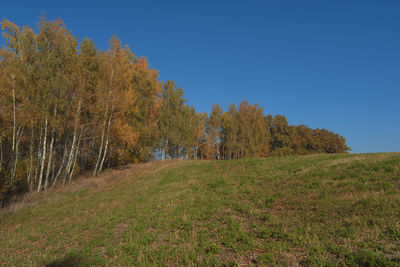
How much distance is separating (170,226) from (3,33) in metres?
23.2

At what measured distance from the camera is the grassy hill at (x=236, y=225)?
4.95 metres

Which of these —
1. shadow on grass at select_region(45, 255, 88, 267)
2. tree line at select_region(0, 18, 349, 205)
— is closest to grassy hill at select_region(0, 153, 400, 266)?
shadow on grass at select_region(45, 255, 88, 267)

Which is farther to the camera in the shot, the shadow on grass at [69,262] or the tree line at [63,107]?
the tree line at [63,107]

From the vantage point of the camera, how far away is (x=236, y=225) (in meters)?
6.98

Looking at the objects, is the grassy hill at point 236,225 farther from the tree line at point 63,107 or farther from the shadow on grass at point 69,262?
the tree line at point 63,107

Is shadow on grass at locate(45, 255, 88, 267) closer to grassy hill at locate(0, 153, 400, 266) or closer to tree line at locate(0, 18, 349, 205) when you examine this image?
grassy hill at locate(0, 153, 400, 266)

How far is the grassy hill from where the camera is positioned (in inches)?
195

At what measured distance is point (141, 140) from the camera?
32656 mm

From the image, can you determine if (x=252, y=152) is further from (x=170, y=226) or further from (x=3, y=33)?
(x=3, y=33)

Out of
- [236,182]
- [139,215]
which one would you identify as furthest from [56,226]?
[236,182]

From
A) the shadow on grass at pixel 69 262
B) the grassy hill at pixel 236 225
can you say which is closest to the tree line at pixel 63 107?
the grassy hill at pixel 236 225

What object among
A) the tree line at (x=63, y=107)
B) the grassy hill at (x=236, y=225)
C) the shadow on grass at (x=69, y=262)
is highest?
the tree line at (x=63, y=107)

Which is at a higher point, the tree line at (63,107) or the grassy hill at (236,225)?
the tree line at (63,107)

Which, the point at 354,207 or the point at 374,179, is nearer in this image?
the point at 354,207
